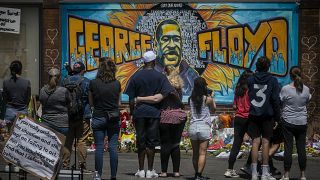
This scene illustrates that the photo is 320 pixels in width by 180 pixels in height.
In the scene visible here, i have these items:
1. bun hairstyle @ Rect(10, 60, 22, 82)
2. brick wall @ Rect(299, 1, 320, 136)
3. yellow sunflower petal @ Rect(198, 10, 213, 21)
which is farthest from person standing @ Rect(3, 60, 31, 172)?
brick wall @ Rect(299, 1, 320, 136)

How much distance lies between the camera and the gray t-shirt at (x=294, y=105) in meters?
11.6

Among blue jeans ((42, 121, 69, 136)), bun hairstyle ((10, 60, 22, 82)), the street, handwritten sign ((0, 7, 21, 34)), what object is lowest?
the street

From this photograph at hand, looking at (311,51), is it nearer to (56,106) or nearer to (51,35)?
(51,35)

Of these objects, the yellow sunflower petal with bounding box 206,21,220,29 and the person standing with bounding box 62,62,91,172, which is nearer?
the person standing with bounding box 62,62,91,172

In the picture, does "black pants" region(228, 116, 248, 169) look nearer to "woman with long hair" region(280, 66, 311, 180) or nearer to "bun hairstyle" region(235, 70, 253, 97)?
"bun hairstyle" region(235, 70, 253, 97)

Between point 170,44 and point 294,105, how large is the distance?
6903 mm

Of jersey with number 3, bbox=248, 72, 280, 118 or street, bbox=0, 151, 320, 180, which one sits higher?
jersey with number 3, bbox=248, 72, 280, 118

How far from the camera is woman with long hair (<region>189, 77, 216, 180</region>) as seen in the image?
1152 cm

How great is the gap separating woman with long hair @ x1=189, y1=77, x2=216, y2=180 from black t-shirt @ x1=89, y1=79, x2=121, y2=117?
52.7 inches

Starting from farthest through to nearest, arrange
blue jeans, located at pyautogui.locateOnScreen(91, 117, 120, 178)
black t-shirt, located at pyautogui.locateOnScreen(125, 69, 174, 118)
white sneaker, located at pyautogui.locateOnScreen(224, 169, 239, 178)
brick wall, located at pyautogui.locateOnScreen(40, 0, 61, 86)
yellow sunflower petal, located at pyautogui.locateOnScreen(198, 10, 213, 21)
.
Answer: brick wall, located at pyautogui.locateOnScreen(40, 0, 61, 86) → yellow sunflower petal, located at pyautogui.locateOnScreen(198, 10, 213, 21) → white sneaker, located at pyautogui.locateOnScreen(224, 169, 239, 178) → black t-shirt, located at pyautogui.locateOnScreen(125, 69, 174, 118) → blue jeans, located at pyautogui.locateOnScreen(91, 117, 120, 178)

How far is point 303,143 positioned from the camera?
11766 millimetres

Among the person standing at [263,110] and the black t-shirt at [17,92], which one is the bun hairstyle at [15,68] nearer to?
the black t-shirt at [17,92]

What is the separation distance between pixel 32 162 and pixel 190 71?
9.71 m

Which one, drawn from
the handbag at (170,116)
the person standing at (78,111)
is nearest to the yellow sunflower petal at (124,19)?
the person standing at (78,111)
